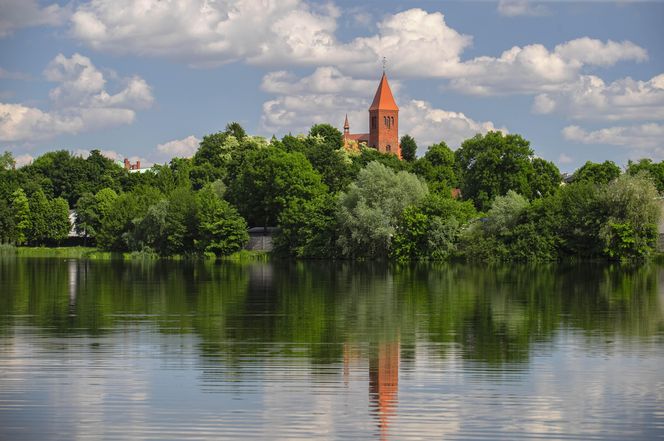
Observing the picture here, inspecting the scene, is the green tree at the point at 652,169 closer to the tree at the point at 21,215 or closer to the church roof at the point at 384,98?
the tree at the point at 21,215

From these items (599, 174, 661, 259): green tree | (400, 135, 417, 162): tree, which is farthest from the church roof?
(599, 174, 661, 259): green tree

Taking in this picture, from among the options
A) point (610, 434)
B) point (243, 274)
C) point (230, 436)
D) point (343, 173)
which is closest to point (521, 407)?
point (610, 434)

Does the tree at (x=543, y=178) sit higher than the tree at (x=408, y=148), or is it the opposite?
the tree at (x=408, y=148)

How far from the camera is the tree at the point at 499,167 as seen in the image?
253 feet

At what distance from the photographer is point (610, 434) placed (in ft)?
42.4

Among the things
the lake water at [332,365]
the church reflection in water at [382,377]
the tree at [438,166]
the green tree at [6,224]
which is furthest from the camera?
the green tree at [6,224]

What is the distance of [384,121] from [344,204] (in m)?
90.1

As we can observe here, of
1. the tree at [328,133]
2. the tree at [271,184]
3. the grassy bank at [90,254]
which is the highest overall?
the tree at [328,133]

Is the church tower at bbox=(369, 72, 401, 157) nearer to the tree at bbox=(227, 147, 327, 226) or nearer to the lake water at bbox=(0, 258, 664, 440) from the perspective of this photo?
the tree at bbox=(227, 147, 327, 226)

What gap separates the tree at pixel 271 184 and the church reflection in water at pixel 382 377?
5470 centimetres

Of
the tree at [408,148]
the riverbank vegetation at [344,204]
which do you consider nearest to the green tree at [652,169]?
the riverbank vegetation at [344,204]

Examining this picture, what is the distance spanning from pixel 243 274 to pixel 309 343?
95.0 ft

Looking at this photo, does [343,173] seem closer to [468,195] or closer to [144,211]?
[468,195]

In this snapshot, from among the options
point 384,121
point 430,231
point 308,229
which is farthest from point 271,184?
point 384,121
